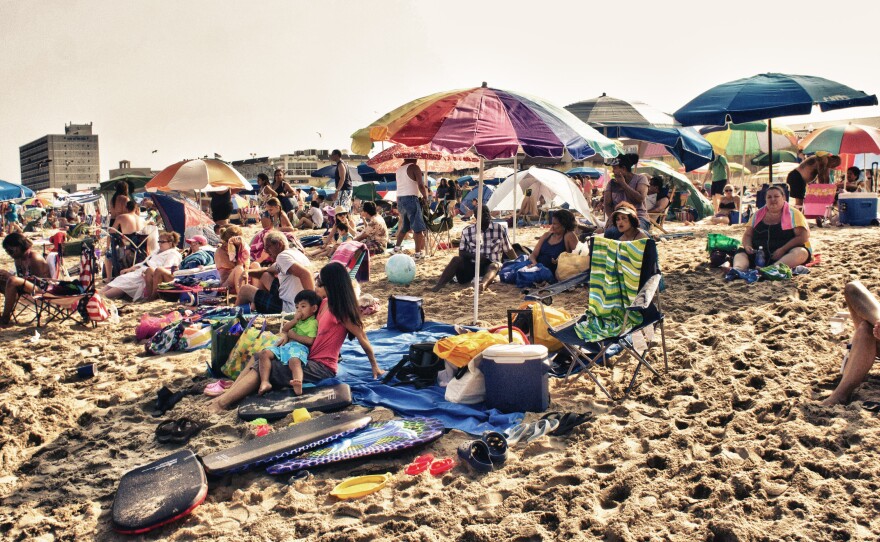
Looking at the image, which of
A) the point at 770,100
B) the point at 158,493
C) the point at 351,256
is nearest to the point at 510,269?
the point at 351,256

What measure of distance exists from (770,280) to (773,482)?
4.36 meters

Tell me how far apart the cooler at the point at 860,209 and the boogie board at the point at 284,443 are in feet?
33.1

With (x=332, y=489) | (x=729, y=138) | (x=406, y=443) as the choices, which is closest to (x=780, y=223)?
(x=406, y=443)

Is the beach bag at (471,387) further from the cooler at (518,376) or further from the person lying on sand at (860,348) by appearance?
the person lying on sand at (860,348)

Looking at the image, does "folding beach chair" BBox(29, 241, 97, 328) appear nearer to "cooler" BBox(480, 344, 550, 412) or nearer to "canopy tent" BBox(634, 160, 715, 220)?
"cooler" BBox(480, 344, 550, 412)

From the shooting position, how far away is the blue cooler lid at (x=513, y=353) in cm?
421

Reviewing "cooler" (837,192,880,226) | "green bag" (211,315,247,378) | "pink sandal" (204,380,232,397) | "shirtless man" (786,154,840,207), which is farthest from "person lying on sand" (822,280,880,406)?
"cooler" (837,192,880,226)

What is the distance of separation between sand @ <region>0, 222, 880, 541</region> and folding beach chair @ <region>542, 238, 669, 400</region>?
8.7 inches

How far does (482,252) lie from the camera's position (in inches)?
324

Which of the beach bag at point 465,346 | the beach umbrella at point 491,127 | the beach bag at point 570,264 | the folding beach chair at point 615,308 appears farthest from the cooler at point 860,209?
the beach bag at point 465,346

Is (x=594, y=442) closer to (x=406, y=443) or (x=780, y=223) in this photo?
(x=406, y=443)

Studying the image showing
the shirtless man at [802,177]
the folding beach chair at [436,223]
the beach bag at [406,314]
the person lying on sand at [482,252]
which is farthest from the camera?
the shirtless man at [802,177]

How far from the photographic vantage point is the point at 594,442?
3.76 m

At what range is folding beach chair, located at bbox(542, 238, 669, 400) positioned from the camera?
4555 millimetres
